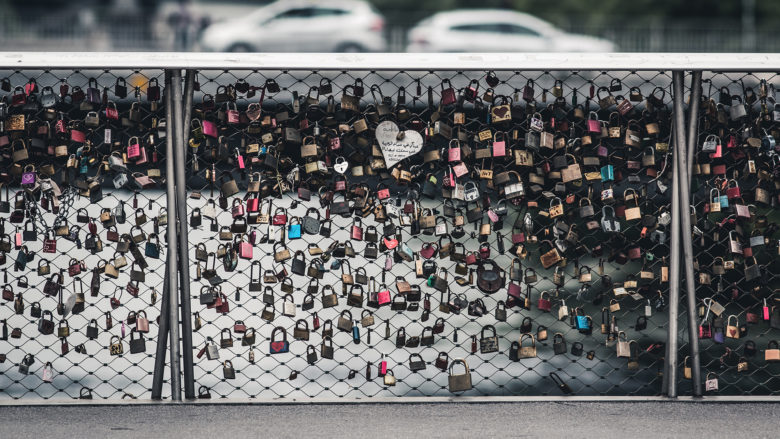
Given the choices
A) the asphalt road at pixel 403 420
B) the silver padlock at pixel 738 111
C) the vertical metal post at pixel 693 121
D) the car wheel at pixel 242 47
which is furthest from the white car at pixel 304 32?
the asphalt road at pixel 403 420

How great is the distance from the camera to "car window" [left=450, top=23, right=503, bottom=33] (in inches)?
881

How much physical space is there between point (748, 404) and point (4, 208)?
3.39 meters

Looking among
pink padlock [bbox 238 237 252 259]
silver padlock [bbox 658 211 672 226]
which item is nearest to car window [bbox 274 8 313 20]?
pink padlock [bbox 238 237 252 259]

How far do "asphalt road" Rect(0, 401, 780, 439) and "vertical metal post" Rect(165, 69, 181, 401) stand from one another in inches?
7.7

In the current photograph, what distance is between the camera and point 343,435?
3305 millimetres

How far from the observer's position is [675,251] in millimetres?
3609

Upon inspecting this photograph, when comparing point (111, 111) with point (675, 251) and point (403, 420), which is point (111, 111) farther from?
point (675, 251)

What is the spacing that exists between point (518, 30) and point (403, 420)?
2033cm

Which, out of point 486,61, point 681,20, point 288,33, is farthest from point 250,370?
point 681,20

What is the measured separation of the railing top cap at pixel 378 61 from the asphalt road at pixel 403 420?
1437mm

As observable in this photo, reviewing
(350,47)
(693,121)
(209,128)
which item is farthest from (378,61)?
(350,47)

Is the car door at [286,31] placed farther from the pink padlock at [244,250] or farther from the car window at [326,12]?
the pink padlock at [244,250]

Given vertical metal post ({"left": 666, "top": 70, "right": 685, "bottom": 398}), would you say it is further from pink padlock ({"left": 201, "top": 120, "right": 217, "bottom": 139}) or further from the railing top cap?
pink padlock ({"left": 201, "top": 120, "right": 217, "bottom": 139})

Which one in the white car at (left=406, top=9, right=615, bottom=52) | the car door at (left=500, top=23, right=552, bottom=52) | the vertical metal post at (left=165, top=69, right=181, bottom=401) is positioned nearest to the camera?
the vertical metal post at (left=165, top=69, right=181, bottom=401)
